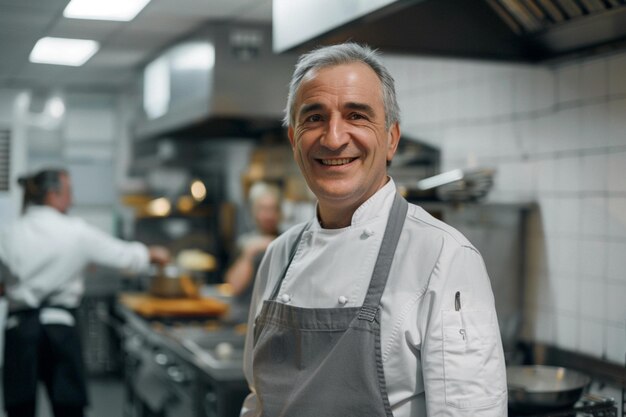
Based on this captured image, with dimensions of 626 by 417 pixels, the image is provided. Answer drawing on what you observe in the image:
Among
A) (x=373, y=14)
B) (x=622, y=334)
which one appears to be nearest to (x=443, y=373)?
(x=373, y=14)

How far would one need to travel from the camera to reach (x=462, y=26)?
204 centimetres

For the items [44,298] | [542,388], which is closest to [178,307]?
[44,298]

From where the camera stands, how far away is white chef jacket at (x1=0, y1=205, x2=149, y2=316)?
3.69 metres

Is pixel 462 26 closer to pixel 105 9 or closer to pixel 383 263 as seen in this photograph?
pixel 383 263

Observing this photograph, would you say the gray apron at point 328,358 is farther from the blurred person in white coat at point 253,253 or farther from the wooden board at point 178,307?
the wooden board at point 178,307

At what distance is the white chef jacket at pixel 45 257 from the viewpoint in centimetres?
369

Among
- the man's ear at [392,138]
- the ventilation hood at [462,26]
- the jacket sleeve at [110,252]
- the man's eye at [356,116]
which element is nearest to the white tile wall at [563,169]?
the ventilation hood at [462,26]

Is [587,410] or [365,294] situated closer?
[365,294]

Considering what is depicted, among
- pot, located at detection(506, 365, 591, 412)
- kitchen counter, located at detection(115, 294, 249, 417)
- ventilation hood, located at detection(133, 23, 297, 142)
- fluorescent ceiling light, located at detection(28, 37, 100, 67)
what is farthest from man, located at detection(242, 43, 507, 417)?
fluorescent ceiling light, located at detection(28, 37, 100, 67)

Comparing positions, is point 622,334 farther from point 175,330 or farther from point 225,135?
point 225,135

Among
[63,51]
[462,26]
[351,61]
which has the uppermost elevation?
[63,51]

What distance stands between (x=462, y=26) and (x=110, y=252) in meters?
2.41

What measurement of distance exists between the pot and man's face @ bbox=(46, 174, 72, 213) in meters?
2.64

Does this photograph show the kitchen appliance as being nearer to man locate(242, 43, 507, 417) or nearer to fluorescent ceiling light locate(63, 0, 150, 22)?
fluorescent ceiling light locate(63, 0, 150, 22)
